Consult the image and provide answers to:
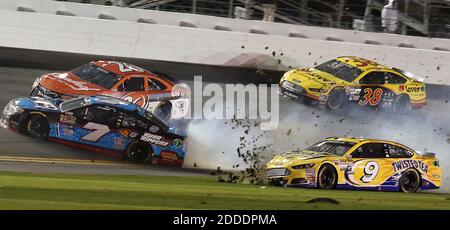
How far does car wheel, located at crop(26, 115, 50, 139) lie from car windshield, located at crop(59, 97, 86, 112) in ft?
1.32

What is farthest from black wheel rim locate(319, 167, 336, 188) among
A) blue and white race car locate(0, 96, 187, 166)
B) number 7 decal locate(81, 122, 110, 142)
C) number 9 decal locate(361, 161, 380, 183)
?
number 7 decal locate(81, 122, 110, 142)

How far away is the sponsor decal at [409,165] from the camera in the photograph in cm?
1362

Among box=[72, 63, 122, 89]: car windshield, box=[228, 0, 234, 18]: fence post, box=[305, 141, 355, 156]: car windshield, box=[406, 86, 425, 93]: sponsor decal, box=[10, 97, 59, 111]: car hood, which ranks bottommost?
box=[305, 141, 355, 156]: car windshield

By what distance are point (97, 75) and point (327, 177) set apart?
4.86 meters

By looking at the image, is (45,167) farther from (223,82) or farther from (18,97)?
(223,82)

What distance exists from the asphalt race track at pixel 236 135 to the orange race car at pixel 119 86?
0.36 m

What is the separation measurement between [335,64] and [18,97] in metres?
6.61

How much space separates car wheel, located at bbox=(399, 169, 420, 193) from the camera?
13.7 m

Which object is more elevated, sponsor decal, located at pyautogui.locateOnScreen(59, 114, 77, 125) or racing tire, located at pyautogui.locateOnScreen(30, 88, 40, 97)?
racing tire, located at pyautogui.locateOnScreen(30, 88, 40, 97)

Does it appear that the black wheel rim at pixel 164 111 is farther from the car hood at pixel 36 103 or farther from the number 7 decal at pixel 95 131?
the car hood at pixel 36 103

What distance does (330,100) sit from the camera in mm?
15992

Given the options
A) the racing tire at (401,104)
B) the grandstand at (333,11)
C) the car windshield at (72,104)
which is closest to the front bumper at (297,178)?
the car windshield at (72,104)

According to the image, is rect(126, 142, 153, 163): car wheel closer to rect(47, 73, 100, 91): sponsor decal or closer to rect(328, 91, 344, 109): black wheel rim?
rect(47, 73, 100, 91): sponsor decal
